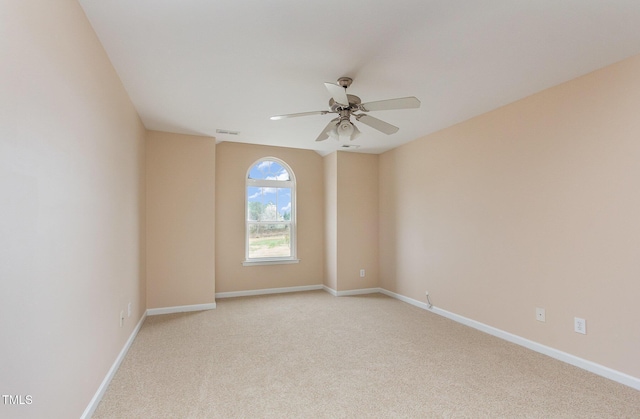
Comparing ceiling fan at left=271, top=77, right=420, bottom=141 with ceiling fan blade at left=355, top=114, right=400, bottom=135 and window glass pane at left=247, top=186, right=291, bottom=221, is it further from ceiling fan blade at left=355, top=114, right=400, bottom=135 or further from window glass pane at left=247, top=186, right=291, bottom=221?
window glass pane at left=247, top=186, right=291, bottom=221

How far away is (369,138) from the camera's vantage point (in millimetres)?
4523

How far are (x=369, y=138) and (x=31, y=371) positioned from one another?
4093mm

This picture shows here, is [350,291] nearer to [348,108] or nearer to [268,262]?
[268,262]

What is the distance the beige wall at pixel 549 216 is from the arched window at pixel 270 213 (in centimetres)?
231

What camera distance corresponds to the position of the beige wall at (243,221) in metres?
5.04

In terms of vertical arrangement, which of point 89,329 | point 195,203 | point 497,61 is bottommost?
point 89,329

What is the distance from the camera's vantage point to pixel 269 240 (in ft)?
17.7

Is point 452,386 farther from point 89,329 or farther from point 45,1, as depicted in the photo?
point 45,1

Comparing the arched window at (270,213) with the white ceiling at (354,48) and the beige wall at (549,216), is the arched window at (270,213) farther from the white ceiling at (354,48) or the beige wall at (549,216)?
the beige wall at (549,216)

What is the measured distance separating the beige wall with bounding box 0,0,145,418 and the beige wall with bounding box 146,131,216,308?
5.46 ft

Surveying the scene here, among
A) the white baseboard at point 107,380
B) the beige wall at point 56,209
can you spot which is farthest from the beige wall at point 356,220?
the beige wall at point 56,209

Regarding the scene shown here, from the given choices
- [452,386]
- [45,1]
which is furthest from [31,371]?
[452,386]

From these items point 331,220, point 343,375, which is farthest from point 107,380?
point 331,220

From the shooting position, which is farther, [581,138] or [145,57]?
[581,138]
